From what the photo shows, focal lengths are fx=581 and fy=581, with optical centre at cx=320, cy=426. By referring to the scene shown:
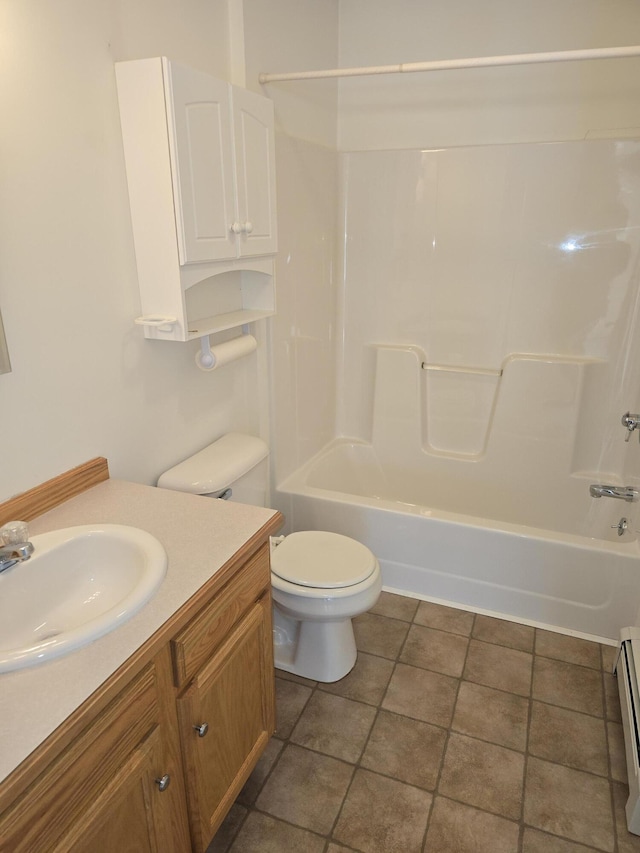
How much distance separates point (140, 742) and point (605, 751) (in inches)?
56.6

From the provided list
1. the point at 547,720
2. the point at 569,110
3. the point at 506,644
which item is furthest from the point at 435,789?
the point at 569,110

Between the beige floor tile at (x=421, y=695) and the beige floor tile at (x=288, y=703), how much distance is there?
274mm

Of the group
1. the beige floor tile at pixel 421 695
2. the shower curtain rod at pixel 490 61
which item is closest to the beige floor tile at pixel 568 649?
the beige floor tile at pixel 421 695

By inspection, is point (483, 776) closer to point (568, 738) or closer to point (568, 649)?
point (568, 738)

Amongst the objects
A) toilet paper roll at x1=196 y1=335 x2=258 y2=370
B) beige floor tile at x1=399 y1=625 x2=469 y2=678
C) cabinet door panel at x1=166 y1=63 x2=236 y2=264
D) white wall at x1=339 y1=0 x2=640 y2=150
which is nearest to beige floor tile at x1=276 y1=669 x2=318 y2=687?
beige floor tile at x1=399 y1=625 x2=469 y2=678

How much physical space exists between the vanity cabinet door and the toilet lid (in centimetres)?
35

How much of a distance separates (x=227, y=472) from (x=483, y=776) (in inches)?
45.7

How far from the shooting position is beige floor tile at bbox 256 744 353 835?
61.5 inches

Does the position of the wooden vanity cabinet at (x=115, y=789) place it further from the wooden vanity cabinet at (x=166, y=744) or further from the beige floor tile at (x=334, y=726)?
the beige floor tile at (x=334, y=726)

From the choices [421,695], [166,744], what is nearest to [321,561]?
[421,695]

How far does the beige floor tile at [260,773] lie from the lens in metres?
1.61

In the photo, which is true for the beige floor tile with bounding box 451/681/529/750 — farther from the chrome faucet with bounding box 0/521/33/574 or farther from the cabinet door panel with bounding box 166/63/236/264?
the cabinet door panel with bounding box 166/63/236/264

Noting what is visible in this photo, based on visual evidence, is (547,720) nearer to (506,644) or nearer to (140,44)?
(506,644)

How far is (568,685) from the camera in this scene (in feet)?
6.52
